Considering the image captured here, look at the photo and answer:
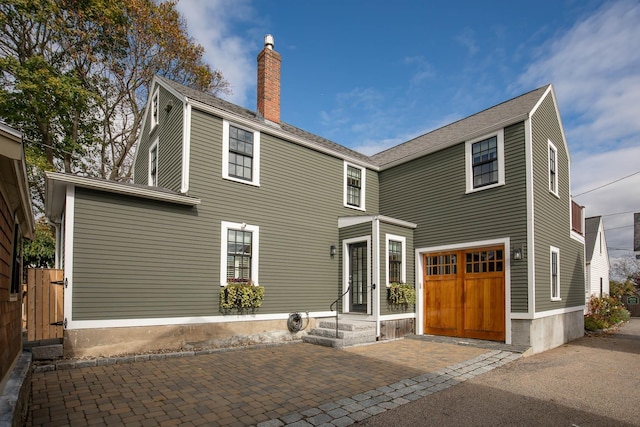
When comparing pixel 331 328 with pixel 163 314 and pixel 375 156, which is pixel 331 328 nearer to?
pixel 163 314

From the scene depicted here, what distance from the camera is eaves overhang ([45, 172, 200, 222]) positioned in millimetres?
7273

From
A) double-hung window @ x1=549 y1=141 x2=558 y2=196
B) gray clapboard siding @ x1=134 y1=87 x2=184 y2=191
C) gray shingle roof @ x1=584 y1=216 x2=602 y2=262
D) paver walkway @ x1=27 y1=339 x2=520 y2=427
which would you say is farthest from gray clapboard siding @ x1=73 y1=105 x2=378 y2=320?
gray shingle roof @ x1=584 y1=216 x2=602 y2=262

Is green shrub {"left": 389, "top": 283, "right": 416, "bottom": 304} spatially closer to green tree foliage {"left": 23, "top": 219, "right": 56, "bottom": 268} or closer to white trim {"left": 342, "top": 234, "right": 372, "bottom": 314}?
white trim {"left": 342, "top": 234, "right": 372, "bottom": 314}

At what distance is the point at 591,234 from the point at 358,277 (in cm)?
2009

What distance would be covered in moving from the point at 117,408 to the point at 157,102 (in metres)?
9.72

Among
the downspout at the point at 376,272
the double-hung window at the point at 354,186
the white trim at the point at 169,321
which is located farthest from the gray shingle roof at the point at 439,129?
the white trim at the point at 169,321

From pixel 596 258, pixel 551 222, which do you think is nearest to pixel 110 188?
pixel 551 222

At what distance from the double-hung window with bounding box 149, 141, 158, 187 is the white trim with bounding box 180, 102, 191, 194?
279 centimetres

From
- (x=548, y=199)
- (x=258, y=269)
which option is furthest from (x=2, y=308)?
(x=548, y=199)

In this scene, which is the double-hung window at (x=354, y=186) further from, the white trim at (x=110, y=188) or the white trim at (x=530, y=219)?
the white trim at (x=110, y=188)

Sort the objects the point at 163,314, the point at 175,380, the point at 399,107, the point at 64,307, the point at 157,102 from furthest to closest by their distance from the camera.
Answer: the point at 399,107 < the point at 157,102 < the point at 163,314 < the point at 64,307 < the point at 175,380

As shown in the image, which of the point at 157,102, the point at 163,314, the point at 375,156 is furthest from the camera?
the point at 375,156

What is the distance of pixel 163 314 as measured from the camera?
8.23 metres

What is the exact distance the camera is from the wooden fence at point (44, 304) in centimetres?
720
